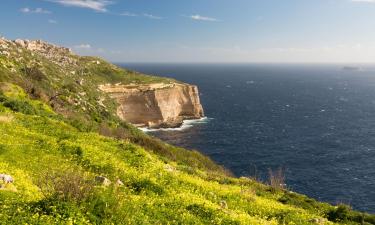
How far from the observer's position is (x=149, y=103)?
121625mm

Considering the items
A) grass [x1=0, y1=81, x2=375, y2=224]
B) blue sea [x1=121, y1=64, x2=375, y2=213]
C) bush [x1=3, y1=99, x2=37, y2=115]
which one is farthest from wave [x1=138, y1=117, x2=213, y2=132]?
grass [x1=0, y1=81, x2=375, y2=224]

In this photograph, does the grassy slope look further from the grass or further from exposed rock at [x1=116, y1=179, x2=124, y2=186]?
exposed rock at [x1=116, y1=179, x2=124, y2=186]

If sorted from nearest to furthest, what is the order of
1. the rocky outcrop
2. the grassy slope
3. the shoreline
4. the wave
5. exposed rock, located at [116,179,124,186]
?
the grassy slope
exposed rock, located at [116,179,124,186]
the shoreline
the wave
the rocky outcrop

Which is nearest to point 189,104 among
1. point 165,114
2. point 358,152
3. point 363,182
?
point 165,114

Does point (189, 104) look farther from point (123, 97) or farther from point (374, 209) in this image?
point (374, 209)

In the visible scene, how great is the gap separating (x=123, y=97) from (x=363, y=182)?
72008mm

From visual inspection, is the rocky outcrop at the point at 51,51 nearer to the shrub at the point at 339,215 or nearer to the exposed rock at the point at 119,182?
the exposed rock at the point at 119,182

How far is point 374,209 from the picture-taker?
195 feet

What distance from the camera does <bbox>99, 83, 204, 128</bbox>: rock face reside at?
118 m

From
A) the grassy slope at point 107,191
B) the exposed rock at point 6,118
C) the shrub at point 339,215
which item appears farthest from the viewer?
the exposed rock at point 6,118

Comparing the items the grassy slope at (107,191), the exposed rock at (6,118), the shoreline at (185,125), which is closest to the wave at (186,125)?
the shoreline at (185,125)

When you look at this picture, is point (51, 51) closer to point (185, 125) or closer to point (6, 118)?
point (185, 125)

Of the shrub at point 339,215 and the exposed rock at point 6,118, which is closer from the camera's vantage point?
the shrub at point 339,215

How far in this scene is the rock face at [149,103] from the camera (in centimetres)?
11831
